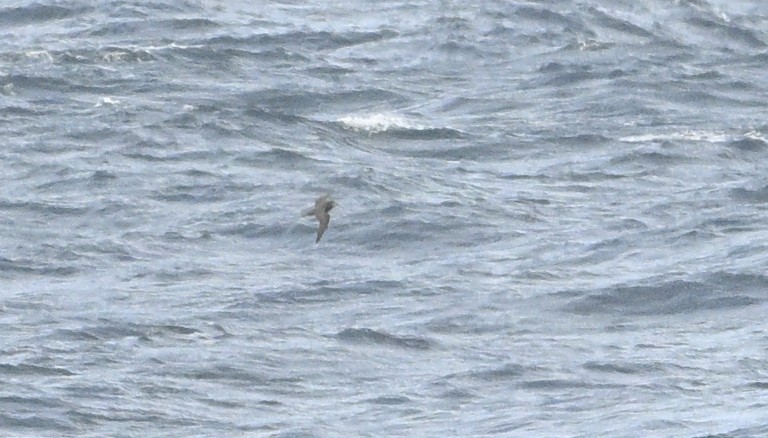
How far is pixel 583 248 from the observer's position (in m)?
42.8

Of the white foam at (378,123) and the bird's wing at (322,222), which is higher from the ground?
the bird's wing at (322,222)

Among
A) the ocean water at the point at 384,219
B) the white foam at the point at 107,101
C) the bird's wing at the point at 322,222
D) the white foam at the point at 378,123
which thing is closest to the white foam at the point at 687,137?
the ocean water at the point at 384,219

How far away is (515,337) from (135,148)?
14061mm

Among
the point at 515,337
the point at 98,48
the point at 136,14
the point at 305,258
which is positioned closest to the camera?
the point at 515,337

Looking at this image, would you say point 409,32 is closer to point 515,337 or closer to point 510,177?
point 510,177

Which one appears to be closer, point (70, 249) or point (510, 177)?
point (70, 249)

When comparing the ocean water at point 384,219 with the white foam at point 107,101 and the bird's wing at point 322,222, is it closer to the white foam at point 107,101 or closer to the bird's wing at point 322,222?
the white foam at point 107,101

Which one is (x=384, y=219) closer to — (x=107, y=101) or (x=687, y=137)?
(x=687, y=137)

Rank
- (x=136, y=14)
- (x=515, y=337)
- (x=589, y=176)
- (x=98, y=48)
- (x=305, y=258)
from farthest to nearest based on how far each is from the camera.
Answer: (x=136, y=14) → (x=98, y=48) → (x=589, y=176) → (x=305, y=258) → (x=515, y=337)

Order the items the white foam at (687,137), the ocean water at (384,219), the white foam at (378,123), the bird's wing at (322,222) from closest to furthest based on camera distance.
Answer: the bird's wing at (322,222), the ocean water at (384,219), the white foam at (687,137), the white foam at (378,123)

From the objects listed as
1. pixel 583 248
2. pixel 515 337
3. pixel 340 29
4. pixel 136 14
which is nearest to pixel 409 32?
pixel 340 29

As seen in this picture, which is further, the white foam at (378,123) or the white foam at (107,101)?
the white foam at (107,101)

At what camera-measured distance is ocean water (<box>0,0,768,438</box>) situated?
3484 cm

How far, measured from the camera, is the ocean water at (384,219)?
34.8 m
